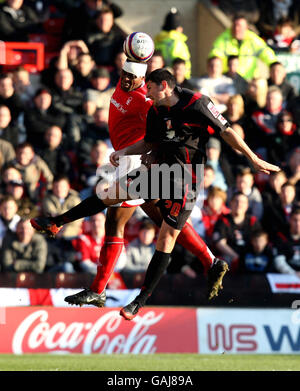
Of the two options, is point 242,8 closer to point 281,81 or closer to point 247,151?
point 281,81

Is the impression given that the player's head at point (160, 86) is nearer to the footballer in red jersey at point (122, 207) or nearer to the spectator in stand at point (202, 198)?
the footballer in red jersey at point (122, 207)

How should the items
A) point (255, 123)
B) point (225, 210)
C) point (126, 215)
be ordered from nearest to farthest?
point (126, 215)
point (225, 210)
point (255, 123)

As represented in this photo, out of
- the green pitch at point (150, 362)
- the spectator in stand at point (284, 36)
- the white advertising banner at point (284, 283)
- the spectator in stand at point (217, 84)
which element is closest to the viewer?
the green pitch at point (150, 362)

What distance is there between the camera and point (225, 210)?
15.8 metres

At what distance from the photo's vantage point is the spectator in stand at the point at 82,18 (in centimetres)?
1792

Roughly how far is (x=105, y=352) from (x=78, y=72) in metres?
4.72

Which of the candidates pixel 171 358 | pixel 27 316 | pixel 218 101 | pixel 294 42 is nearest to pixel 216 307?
pixel 171 358

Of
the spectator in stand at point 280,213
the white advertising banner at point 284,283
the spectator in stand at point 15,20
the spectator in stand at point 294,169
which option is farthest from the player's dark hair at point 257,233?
the spectator in stand at point 15,20

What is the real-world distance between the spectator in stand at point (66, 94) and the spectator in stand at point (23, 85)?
0.38 metres

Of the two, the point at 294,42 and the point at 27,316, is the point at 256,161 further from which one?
the point at 294,42

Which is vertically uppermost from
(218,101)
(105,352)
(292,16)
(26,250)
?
(292,16)

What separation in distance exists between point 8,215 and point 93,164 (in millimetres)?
1758

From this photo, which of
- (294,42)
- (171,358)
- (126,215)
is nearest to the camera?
(126,215)

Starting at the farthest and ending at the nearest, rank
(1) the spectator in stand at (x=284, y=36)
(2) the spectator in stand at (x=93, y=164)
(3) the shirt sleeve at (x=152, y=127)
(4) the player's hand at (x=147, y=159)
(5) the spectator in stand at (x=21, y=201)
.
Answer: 1. (1) the spectator in stand at (x=284, y=36)
2. (2) the spectator in stand at (x=93, y=164)
3. (5) the spectator in stand at (x=21, y=201)
4. (4) the player's hand at (x=147, y=159)
5. (3) the shirt sleeve at (x=152, y=127)
